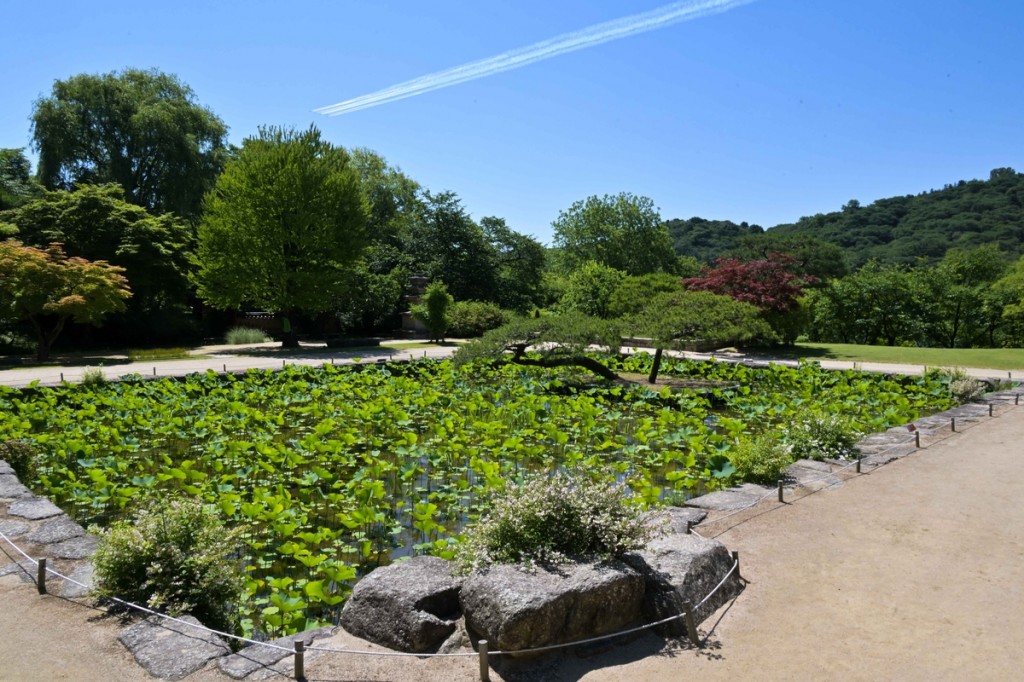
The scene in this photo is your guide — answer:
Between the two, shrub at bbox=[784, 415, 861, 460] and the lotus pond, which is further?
shrub at bbox=[784, 415, 861, 460]

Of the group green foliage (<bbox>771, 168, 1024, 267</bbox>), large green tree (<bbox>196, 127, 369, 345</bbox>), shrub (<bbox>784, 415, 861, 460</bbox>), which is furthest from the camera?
green foliage (<bbox>771, 168, 1024, 267</bbox>)

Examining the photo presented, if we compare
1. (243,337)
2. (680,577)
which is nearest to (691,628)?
(680,577)

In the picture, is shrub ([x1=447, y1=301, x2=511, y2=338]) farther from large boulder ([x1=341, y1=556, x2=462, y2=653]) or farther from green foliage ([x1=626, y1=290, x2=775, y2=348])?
large boulder ([x1=341, y1=556, x2=462, y2=653])

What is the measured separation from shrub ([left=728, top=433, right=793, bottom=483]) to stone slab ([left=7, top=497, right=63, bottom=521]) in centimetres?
624

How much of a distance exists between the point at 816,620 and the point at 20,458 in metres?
7.71

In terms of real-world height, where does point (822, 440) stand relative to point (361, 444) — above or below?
above

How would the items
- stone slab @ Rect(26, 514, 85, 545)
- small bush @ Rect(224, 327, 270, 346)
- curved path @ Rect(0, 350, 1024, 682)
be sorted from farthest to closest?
small bush @ Rect(224, 327, 270, 346) < stone slab @ Rect(26, 514, 85, 545) < curved path @ Rect(0, 350, 1024, 682)

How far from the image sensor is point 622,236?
42.7m

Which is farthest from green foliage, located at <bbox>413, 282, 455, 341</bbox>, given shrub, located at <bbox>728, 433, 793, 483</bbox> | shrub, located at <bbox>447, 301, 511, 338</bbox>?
shrub, located at <bbox>728, 433, 793, 483</bbox>

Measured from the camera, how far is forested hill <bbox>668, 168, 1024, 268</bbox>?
53.4m

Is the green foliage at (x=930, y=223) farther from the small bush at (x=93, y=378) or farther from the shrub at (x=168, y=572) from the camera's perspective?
the shrub at (x=168, y=572)

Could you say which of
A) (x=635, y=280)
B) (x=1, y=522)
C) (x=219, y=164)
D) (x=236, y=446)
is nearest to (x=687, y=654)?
(x=1, y=522)

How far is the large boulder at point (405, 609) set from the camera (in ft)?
11.2

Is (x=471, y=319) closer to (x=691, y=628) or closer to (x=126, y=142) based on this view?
(x=126, y=142)
